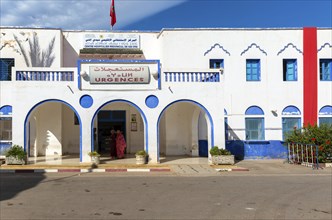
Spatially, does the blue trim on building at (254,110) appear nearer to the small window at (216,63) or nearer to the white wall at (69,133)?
the small window at (216,63)

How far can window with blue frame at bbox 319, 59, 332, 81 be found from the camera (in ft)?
71.7

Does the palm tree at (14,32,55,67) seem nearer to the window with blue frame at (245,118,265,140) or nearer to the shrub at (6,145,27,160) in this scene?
the shrub at (6,145,27,160)

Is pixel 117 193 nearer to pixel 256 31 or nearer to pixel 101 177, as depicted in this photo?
pixel 101 177

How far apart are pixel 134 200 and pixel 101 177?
15.4 ft

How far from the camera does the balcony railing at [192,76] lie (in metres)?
17.7

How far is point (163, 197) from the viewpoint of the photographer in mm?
9211

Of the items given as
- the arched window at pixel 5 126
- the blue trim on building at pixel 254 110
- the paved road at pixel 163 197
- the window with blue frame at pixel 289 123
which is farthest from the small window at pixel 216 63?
the arched window at pixel 5 126

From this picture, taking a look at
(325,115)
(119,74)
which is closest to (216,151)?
(119,74)

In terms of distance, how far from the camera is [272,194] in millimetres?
9742

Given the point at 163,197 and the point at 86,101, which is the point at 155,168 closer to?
the point at 86,101

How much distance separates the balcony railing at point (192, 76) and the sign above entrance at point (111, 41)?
19.0 ft

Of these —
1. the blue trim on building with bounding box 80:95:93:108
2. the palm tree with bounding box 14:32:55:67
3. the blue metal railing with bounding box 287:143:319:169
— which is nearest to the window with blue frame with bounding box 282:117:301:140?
the blue metal railing with bounding box 287:143:319:169

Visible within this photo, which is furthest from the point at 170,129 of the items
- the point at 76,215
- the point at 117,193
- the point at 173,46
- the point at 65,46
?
the point at 76,215

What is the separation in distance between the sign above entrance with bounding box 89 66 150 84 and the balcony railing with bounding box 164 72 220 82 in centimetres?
105
